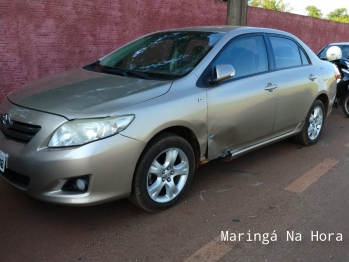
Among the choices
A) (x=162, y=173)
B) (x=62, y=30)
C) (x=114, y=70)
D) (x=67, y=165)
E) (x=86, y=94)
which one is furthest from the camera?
(x=62, y=30)

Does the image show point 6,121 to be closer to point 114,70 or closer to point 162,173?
point 114,70

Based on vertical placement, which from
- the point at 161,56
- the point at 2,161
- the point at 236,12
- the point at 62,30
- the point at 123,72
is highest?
the point at 236,12

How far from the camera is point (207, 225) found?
10.4 feet

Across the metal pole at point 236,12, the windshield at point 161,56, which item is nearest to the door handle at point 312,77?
the windshield at point 161,56

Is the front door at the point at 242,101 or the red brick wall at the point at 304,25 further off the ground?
the red brick wall at the point at 304,25

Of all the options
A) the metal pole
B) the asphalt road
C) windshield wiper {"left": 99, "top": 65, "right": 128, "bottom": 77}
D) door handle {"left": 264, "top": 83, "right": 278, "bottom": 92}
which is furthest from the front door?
the metal pole

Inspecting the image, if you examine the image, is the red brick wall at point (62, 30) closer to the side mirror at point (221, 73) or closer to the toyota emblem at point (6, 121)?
the toyota emblem at point (6, 121)

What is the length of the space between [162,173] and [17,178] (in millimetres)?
1195

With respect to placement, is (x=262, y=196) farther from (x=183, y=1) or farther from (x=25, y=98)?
(x=183, y=1)

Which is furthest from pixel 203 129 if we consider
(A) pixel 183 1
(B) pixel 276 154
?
(A) pixel 183 1

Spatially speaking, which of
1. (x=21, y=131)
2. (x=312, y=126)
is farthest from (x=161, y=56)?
(x=312, y=126)

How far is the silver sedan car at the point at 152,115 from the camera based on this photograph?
280 cm

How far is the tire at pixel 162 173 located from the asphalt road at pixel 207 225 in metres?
0.15

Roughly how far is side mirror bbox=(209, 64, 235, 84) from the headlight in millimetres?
1219
